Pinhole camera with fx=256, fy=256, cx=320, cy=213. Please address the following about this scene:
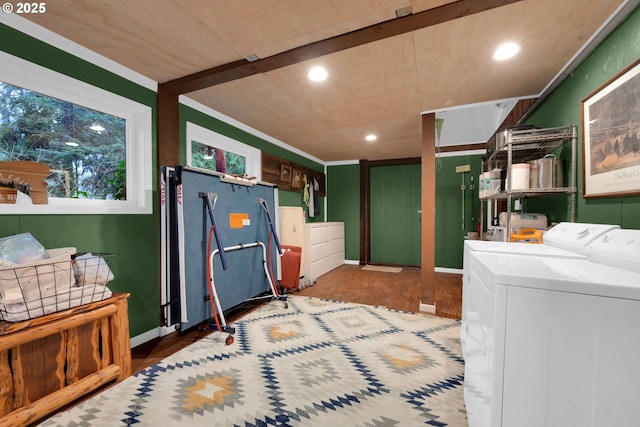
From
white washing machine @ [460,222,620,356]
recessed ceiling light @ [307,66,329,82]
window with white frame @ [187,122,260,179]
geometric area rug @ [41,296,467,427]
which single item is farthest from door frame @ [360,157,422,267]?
white washing machine @ [460,222,620,356]

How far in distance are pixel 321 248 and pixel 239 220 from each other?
6.50 ft

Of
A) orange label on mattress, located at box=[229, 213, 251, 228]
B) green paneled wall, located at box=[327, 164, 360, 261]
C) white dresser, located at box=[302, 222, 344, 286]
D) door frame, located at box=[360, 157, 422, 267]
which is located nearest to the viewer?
orange label on mattress, located at box=[229, 213, 251, 228]

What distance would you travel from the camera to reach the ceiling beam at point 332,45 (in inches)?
53.2

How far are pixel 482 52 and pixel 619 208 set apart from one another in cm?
125

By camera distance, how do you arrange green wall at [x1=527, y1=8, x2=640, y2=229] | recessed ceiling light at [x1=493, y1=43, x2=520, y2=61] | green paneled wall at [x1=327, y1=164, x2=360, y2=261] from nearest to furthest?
green wall at [x1=527, y1=8, x2=640, y2=229] → recessed ceiling light at [x1=493, y1=43, x2=520, y2=61] → green paneled wall at [x1=327, y1=164, x2=360, y2=261]

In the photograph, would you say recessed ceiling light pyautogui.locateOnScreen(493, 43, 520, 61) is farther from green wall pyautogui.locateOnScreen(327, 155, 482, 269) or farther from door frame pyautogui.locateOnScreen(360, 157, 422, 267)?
door frame pyautogui.locateOnScreen(360, 157, 422, 267)

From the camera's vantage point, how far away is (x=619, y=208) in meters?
1.38

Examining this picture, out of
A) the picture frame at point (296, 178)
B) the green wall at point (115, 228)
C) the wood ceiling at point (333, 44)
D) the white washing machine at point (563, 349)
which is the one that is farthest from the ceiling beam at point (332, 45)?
the picture frame at point (296, 178)

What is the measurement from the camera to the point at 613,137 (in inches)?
54.1

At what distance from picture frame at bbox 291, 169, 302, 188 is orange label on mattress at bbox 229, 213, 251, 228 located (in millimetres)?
1781

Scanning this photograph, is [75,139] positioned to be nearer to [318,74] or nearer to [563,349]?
[318,74]

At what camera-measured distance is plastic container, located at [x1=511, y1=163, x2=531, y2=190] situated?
77.8 inches

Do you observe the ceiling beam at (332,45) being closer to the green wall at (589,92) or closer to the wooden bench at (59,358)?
the green wall at (589,92)

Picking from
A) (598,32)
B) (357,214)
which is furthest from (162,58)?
(357,214)
